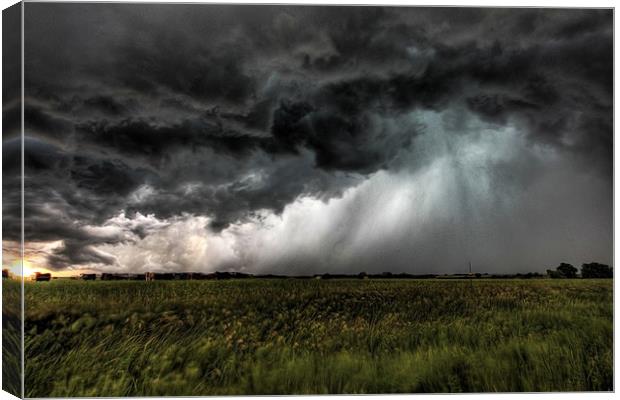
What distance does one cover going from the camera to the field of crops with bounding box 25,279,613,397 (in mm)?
6750

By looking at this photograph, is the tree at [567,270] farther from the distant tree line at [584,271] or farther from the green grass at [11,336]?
the green grass at [11,336]

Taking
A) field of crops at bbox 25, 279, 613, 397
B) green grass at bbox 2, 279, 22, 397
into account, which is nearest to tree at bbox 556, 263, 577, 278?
field of crops at bbox 25, 279, 613, 397

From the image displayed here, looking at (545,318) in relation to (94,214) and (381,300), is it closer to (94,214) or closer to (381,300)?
(381,300)

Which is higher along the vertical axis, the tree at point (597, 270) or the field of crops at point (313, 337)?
the tree at point (597, 270)

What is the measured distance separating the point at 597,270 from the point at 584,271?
20 centimetres

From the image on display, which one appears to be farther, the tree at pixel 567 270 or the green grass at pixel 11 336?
the tree at pixel 567 270

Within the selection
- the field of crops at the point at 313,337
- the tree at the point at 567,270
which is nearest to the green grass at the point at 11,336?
the field of crops at the point at 313,337

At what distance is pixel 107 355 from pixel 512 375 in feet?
15.0

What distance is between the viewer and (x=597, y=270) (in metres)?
7.45

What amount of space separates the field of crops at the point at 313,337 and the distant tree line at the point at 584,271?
10 centimetres

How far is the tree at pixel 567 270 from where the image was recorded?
7.35 m

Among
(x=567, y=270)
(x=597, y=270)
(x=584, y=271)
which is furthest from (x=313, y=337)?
(x=597, y=270)

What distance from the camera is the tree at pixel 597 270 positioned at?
740cm

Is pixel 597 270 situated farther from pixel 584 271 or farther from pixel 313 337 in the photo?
pixel 313 337
